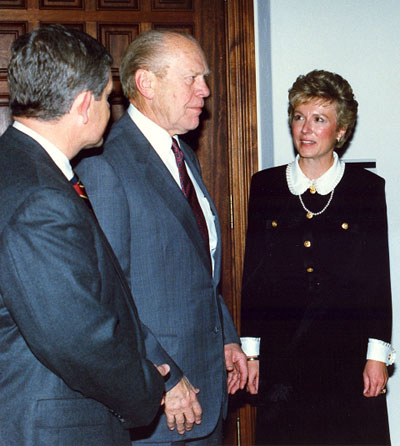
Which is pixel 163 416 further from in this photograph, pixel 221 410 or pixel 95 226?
pixel 95 226

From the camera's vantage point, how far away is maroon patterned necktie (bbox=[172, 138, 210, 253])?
182 cm

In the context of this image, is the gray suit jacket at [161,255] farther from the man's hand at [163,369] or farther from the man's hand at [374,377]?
the man's hand at [374,377]

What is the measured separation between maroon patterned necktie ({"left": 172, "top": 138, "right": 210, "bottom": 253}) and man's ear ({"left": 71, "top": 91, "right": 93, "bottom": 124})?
1.93 feet

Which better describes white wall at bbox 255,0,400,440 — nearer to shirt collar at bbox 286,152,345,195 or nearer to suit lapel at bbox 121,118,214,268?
shirt collar at bbox 286,152,345,195

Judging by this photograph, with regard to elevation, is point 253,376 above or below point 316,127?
→ below

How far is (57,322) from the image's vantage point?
1.12 m

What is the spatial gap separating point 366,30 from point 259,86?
548mm

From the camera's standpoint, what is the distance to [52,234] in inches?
43.4

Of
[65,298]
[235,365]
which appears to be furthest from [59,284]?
[235,365]

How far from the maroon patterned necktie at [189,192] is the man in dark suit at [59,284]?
53cm

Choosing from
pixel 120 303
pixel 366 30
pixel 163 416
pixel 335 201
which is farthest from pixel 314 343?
pixel 366 30

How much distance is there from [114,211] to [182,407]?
1.88 ft

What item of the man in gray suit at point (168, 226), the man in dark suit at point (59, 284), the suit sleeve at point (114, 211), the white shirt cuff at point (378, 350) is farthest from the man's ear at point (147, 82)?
the white shirt cuff at point (378, 350)

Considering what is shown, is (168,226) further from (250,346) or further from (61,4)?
(61,4)
